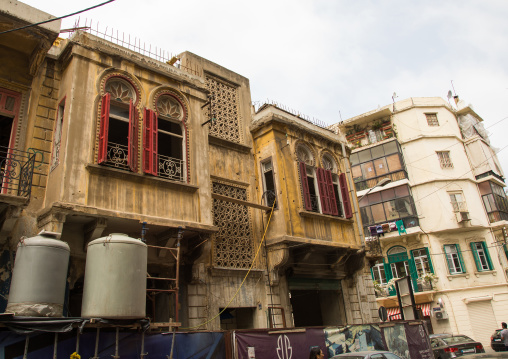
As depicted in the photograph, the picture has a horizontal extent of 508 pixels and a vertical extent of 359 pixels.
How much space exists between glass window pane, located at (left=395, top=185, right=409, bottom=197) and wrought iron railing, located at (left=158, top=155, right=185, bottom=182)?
22.8 metres

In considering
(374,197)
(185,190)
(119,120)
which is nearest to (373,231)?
(374,197)

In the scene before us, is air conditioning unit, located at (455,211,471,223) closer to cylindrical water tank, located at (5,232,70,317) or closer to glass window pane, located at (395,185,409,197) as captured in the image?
glass window pane, located at (395,185,409,197)

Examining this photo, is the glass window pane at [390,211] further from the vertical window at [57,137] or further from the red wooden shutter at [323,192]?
the vertical window at [57,137]

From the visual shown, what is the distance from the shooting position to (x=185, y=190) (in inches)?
419

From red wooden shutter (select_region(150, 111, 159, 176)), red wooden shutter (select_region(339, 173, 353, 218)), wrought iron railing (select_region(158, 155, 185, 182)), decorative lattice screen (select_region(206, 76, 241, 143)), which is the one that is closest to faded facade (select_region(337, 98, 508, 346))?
red wooden shutter (select_region(339, 173, 353, 218))

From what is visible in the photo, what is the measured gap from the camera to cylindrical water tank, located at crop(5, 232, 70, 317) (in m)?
7.00

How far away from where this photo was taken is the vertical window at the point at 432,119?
32.2m

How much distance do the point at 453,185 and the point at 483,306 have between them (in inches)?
332

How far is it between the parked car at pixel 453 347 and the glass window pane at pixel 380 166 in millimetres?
17459

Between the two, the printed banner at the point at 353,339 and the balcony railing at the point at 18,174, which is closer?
the balcony railing at the point at 18,174

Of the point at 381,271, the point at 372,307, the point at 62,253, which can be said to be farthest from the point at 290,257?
the point at 381,271

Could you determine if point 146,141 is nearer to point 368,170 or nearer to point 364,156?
point 368,170

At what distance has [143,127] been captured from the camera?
1037 cm

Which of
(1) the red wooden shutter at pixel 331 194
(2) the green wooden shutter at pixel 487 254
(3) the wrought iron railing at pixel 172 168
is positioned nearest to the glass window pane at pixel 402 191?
(2) the green wooden shutter at pixel 487 254
